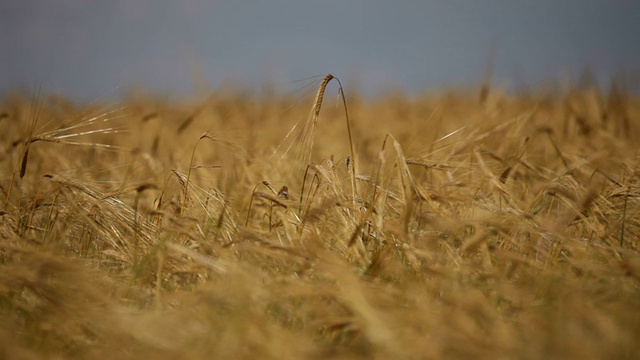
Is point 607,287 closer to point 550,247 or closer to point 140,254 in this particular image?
point 550,247

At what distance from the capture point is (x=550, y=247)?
1.35m

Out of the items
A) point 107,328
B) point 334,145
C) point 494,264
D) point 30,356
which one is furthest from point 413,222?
point 334,145

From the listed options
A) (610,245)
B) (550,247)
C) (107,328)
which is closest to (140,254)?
(107,328)

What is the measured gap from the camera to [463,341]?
2.75 feet

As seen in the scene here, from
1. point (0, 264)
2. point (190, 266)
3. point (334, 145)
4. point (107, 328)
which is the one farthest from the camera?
point (334, 145)

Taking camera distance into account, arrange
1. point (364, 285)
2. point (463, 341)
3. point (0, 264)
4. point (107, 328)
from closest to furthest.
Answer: point (463, 341) → point (107, 328) → point (364, 285) → point (0, 264)

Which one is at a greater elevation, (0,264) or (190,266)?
(190,266)

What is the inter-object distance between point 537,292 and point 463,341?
40cm

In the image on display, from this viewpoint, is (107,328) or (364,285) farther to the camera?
(364,285)

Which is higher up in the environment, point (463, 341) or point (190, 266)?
point (463, 341)

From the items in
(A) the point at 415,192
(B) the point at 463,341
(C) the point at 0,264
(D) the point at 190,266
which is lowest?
(C) the point at 0,264

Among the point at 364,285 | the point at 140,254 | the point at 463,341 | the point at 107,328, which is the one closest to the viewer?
the point at 463,341

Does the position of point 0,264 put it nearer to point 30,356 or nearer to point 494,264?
point 30,356

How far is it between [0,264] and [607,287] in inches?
59.4
